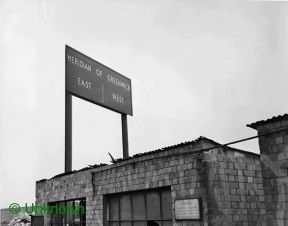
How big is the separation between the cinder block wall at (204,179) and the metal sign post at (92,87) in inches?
145

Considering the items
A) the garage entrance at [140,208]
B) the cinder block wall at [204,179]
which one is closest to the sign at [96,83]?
the cinder block wall at [204,179]

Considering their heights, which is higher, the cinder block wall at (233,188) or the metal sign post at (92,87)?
the metal sign post at (92,87)

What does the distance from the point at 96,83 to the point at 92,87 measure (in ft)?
1.20

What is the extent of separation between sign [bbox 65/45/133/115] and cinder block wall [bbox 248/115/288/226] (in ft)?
31.4

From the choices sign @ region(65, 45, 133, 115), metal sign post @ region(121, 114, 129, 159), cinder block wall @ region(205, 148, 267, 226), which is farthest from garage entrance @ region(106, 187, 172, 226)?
metal sign post @ region(121, 114, 129, 159)

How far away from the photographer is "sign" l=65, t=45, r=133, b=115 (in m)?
16.1

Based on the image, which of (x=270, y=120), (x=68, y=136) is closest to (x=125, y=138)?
(x=68, y=136)

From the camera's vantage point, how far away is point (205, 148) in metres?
9.75

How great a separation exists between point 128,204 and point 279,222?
18.2 ft

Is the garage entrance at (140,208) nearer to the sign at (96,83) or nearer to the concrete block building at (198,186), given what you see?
the concrete block building at (198,186)

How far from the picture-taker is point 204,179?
9773 millimetres

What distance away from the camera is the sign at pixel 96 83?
1606 cm

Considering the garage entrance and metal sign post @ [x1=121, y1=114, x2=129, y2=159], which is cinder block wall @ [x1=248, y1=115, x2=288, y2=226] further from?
metal sign post @ [x1=121, y1=114, x2=129, y2=159]

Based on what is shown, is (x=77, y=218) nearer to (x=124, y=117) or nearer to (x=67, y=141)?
(x=67, y=141)
